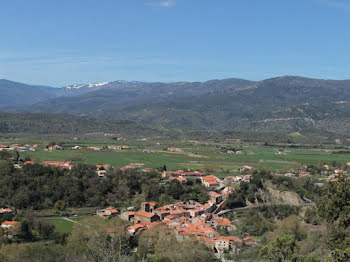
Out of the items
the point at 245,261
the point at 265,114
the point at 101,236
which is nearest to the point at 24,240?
the point at 101,236

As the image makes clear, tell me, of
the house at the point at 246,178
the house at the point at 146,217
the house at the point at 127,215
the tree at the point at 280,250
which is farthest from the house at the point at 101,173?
the tree at the point at 280,250

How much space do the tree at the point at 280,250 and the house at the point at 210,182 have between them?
97.1 ft

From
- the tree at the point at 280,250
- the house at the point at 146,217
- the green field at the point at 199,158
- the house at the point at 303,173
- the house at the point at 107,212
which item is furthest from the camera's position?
the green field at the point at 199,158

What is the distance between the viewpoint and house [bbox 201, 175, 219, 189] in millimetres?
51469

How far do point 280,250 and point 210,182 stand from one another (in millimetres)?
31311

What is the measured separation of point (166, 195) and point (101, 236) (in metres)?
20.6

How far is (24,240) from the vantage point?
3023 cm

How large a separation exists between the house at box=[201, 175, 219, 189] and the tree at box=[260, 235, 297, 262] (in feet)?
97.1

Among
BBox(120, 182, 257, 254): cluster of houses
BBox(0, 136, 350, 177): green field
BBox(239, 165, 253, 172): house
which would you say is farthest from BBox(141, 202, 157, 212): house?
BBox(239, 165, 253, 172): house

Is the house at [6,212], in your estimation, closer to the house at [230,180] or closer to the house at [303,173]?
the house at [230,180]

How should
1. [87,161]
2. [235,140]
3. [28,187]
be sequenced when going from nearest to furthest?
[28,187] < [87,161] < [235,140]

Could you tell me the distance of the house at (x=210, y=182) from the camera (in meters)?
51.5

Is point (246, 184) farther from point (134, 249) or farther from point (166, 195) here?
point (134, 249)

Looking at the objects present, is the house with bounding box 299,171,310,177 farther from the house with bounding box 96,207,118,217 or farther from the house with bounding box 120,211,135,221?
the house with bounding box 96,207,118,217
